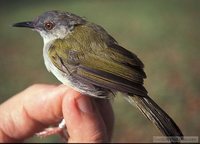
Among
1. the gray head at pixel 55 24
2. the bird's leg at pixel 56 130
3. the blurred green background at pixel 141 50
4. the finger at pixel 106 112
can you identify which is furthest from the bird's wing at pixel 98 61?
the blurred green background at pixel 141 50

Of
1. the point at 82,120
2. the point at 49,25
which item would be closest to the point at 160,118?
the point at 82,120

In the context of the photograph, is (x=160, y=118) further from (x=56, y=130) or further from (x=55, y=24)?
(x=55, y=24)

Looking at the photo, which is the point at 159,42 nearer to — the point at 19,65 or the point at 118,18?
the point at 118,18

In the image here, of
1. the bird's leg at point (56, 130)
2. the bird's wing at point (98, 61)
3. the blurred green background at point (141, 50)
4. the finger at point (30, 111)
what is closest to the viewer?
the bird's wing at point (98, 61)

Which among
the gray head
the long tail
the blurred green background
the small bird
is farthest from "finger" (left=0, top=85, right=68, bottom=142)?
the blurred green background

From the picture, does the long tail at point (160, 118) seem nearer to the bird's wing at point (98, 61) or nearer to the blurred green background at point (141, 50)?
the bird's wing at point (98, 61)

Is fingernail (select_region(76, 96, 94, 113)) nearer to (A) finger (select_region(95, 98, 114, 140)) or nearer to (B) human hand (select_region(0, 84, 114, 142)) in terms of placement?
(B) human hand (select_region(0, 84, 114, 142))
